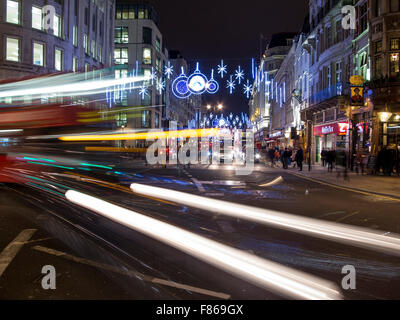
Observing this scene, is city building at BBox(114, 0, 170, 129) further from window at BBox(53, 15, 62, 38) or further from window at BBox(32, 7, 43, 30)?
window at BBox(32, 7, 43, 30)

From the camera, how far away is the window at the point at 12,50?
117ft

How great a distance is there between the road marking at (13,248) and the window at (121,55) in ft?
213

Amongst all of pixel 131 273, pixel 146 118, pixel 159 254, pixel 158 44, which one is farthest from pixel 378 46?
pixel 158 44

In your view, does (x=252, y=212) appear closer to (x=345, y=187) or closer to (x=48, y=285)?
(x=48, y=285)

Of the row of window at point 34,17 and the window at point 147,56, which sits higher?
the window at point 147,56

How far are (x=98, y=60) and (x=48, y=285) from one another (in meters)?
52.9

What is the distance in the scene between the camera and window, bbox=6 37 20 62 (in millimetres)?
35719

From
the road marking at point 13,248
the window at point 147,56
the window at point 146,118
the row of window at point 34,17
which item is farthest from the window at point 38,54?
the road marking at point 13,248

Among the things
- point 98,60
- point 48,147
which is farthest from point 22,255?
point 98,60

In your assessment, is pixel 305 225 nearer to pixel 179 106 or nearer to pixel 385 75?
pixel 385 75

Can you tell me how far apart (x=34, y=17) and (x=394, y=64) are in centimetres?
3285

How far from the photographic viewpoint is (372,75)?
25.0m

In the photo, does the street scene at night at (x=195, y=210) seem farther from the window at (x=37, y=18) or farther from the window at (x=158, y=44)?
the window at (x=158, y=44)

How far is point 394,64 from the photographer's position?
23906 millimetres
